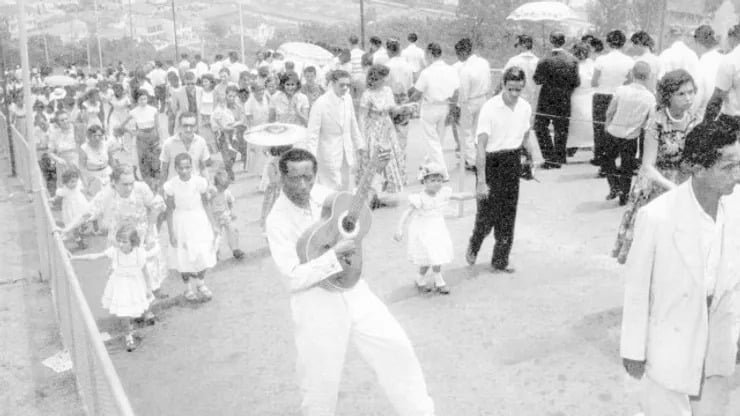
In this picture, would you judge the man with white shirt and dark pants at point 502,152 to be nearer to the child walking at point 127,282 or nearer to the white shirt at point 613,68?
the child walking at point 127,282

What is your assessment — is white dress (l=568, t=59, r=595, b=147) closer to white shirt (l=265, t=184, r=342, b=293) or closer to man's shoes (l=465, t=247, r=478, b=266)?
man's shoes (l=465, t=247, r=478, b=266)

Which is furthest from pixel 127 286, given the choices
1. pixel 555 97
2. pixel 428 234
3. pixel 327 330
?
pixel 555 97

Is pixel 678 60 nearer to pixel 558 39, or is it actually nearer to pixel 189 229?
pixel 558 39

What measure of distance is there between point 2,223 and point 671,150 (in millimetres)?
9943

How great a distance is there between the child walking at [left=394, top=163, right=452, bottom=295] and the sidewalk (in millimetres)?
3087

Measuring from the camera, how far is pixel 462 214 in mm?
10367

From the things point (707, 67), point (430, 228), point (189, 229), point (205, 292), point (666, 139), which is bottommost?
point (205, 292)

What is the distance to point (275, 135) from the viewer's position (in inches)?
349

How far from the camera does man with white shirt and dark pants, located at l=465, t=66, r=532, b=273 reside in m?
7.55

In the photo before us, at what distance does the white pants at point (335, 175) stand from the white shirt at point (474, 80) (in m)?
3.25

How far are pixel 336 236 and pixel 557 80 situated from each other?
8957 mm

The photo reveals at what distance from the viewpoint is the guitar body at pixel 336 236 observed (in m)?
4.54

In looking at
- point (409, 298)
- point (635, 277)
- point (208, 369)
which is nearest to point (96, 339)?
point (208, 369)

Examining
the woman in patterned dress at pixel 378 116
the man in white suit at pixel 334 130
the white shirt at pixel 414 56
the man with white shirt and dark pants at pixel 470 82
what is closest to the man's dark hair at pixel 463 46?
the man with white shirt and dark pants at pixel 470 82
